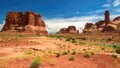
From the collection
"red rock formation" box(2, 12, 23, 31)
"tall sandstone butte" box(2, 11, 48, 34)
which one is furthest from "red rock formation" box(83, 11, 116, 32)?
"red rock formation" box(2, 12, 23, 31)

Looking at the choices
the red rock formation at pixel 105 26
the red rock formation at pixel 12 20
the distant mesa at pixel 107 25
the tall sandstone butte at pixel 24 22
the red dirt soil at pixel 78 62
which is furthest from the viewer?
the red rock formation at pixel 12 20

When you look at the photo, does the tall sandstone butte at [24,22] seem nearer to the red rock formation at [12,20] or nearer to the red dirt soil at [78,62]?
the red rock formation at [12,20]

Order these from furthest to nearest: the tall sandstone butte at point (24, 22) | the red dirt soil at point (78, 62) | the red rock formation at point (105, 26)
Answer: the tall sandstone butte at point (24, 22), the red rock formation at point (105, 26), the red dirt soil at point (78, 62)

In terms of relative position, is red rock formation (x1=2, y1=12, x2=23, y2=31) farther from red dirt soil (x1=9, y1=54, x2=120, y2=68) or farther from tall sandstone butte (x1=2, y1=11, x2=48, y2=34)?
red dirt soil (x1=9, y1=54, x2=120, y2=68)

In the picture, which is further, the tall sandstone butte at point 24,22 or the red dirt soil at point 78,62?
the tall sandstone butte at point 24,22

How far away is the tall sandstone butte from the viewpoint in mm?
123269

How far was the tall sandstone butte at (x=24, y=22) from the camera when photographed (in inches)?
4853

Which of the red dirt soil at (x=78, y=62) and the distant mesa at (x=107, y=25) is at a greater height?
the distant mesa at (x=107, y=25)

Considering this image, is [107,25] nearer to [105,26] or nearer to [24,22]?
[105,26]

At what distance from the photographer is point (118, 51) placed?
27906 mm

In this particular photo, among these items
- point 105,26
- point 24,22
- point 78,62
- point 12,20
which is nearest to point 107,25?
point 105,26

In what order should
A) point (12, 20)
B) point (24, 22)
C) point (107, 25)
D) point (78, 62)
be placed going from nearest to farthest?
point (78, 62) → point (24, 22) → point (107, 25) → point (12, 20)

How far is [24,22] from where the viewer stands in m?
127

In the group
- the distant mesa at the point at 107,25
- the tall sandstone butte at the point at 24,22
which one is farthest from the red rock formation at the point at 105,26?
the tall sandstone butte at the point at 24,22
